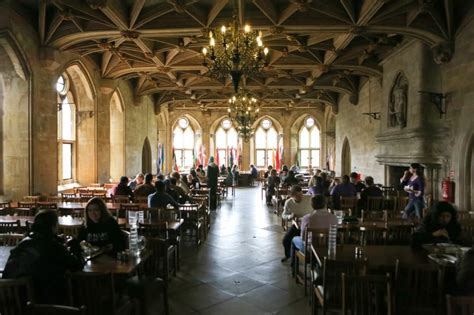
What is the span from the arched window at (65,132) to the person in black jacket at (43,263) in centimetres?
807

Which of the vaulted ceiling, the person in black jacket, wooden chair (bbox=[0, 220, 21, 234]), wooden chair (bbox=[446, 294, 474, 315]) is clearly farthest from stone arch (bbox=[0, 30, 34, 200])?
wooden chair (bbox=[446, 294, 474, 315])

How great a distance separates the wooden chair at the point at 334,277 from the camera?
9.06 ft

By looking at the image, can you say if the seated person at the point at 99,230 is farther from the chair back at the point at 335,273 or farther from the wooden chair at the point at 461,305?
the wooden chair at the point at 461,305

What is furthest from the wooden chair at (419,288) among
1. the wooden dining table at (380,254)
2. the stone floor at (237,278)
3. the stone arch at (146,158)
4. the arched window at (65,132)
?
the stone arch at (146,158)

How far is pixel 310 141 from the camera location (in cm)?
2191

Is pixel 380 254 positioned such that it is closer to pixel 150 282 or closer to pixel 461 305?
Result: pixel 461 305

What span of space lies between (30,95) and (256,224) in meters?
5.81

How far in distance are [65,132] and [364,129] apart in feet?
33.3

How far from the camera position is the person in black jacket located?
2.54m

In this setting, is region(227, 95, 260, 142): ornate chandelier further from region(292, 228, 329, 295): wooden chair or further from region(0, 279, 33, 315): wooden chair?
region(0, 279, 33, 315): wooden chair

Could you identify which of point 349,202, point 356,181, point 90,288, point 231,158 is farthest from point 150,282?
point 231,158

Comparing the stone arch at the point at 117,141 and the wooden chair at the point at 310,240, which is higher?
the stone arch at the point at 117,141

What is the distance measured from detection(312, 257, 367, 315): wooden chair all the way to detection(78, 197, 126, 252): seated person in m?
2.02

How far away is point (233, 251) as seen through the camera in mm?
6043
